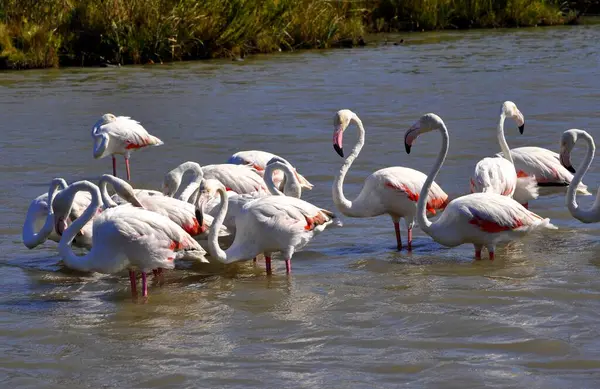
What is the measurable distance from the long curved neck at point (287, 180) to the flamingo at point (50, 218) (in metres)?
1.36

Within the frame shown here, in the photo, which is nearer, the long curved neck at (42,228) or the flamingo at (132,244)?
the flamingo at (132,244)

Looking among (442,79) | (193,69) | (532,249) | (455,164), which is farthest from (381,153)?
(193,69)

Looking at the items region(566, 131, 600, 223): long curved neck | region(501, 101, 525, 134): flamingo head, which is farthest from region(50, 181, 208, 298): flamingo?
region(501, 101, 525, 134): flamingo head

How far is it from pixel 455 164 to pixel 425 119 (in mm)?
3702

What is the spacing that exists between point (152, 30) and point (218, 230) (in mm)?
12946

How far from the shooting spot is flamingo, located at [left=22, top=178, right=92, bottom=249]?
7348mm

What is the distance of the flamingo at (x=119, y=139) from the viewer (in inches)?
432

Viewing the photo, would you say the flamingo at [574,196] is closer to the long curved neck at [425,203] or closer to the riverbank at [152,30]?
the long curved neck at [425,203]

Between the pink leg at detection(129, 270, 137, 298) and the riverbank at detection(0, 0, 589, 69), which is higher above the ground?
the riverbank at detection(0, 0, 589, 69)

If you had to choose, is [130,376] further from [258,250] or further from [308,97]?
[308,97]

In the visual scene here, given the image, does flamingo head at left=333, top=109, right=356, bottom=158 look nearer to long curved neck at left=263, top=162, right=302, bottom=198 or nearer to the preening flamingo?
long curved neck at left=263, top=162, right=302, bottom=198

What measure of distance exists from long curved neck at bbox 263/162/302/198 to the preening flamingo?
0.65 meters

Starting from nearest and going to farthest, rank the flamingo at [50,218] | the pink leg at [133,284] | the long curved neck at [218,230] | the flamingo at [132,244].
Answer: the flamingo at [132,244]
the pink leg at [133,284]
the long curved neck at [218,230]
the flamingo at [50,218]

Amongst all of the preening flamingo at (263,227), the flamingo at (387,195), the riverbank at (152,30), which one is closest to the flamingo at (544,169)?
the flamingo at (387,195)
